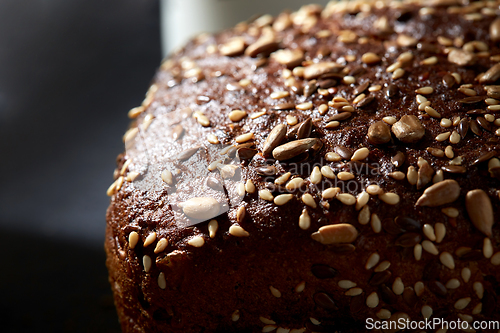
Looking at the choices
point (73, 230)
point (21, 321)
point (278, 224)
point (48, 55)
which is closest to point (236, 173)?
point (278, 224)

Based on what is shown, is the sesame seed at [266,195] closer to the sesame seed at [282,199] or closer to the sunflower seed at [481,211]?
the sesame seed at [282,199]

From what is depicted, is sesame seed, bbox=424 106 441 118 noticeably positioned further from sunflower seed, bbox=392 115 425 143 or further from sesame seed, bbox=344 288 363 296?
sesame seed, bbox=344 288 363 296

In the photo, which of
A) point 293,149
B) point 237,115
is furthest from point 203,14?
point 293,149

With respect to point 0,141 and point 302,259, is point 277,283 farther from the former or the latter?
point 0,141

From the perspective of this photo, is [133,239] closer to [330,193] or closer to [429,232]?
[330,193]

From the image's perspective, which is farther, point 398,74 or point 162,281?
point 398,74
